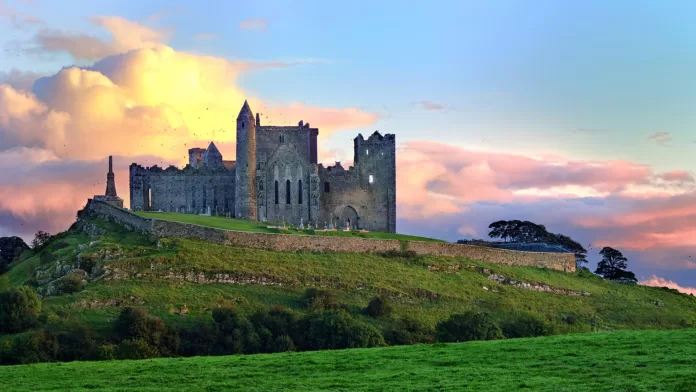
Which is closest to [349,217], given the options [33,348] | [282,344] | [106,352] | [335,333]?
[335,333]

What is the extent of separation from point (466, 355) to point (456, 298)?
110 ft

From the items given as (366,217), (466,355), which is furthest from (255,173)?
(466,355)

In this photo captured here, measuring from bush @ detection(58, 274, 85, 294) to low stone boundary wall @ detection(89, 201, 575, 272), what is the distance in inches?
428

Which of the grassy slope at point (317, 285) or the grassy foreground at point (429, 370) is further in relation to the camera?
the grassy slope at point (317, 285)

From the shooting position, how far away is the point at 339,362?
111 ft

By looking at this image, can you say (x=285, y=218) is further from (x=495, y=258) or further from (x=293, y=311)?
(x=293, y=311)

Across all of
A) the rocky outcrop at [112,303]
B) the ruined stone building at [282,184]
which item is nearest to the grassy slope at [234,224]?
the ruined stone building at [282,184]

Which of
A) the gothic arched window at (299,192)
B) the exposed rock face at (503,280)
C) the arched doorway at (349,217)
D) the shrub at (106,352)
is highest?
the gothic arched window at (299,192)

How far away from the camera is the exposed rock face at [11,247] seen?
91.5 meters

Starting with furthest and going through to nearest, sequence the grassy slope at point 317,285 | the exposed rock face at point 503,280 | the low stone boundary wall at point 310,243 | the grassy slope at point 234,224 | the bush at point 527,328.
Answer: the grassy slope at point 234,224 → the exposed rock face at point 503,280 → the low stone boundary wall at point 310,243 → the grassy slope at point 317,285 → the bush at point 527,328

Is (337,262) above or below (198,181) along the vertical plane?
below

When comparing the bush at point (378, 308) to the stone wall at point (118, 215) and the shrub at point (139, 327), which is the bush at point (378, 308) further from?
the stone wall at point (118, 215)

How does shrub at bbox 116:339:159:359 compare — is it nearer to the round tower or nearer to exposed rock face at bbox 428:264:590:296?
exposed rock face at bbox 428:264:590:296

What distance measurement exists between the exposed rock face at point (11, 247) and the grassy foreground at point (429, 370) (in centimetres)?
5881
